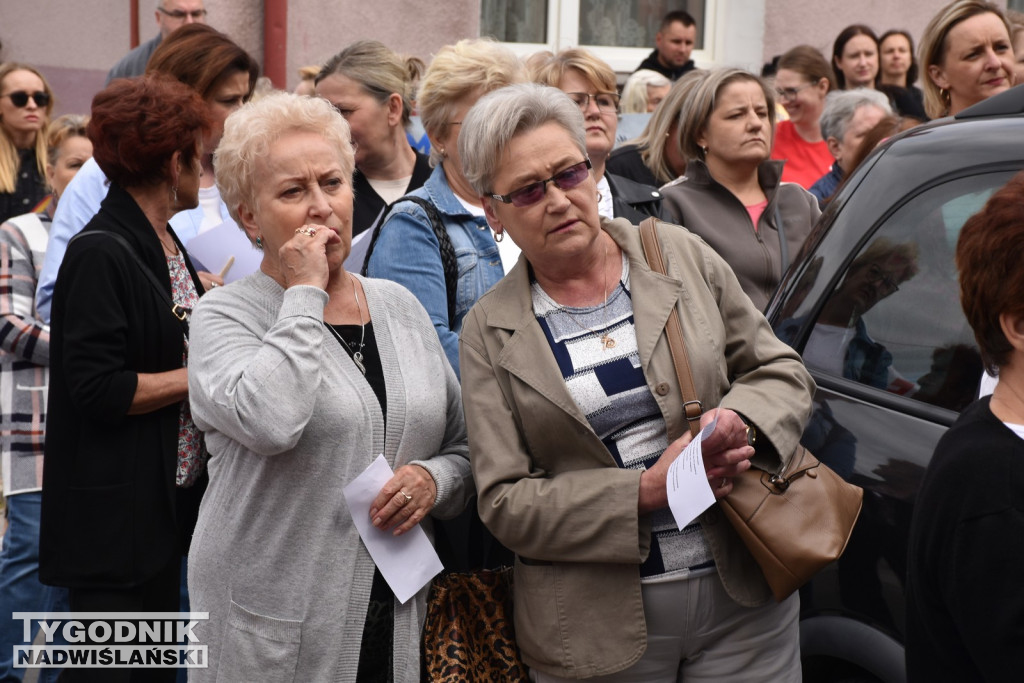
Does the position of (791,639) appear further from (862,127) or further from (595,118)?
(862,127)

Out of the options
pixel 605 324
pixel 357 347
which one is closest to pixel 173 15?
pixel 357 347

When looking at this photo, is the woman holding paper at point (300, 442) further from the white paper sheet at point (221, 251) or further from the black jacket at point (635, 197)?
the black jacket at point (635, 197)

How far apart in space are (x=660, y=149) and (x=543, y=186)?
277cm

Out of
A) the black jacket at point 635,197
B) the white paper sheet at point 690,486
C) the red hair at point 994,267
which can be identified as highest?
the red hair at point 994,267

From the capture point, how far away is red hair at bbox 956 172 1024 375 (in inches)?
76.0

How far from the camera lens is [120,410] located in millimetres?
3357

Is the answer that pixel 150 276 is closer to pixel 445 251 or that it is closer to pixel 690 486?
pixel 445 251

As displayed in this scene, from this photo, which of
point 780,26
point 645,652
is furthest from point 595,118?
point 780,26

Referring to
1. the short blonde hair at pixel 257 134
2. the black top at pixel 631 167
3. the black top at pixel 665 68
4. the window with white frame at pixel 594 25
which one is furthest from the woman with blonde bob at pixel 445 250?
the window with white frame at pixel 594 25

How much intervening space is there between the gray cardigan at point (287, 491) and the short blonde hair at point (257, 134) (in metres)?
0.27

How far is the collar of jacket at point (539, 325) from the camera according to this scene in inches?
104

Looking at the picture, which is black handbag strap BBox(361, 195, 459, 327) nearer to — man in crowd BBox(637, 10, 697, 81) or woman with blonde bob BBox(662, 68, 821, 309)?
woman with blonde bob BBox(662, 68, 821, 309)

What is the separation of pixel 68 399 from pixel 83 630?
693 mm

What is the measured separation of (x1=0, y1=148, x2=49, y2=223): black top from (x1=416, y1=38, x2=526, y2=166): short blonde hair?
3.59 m
